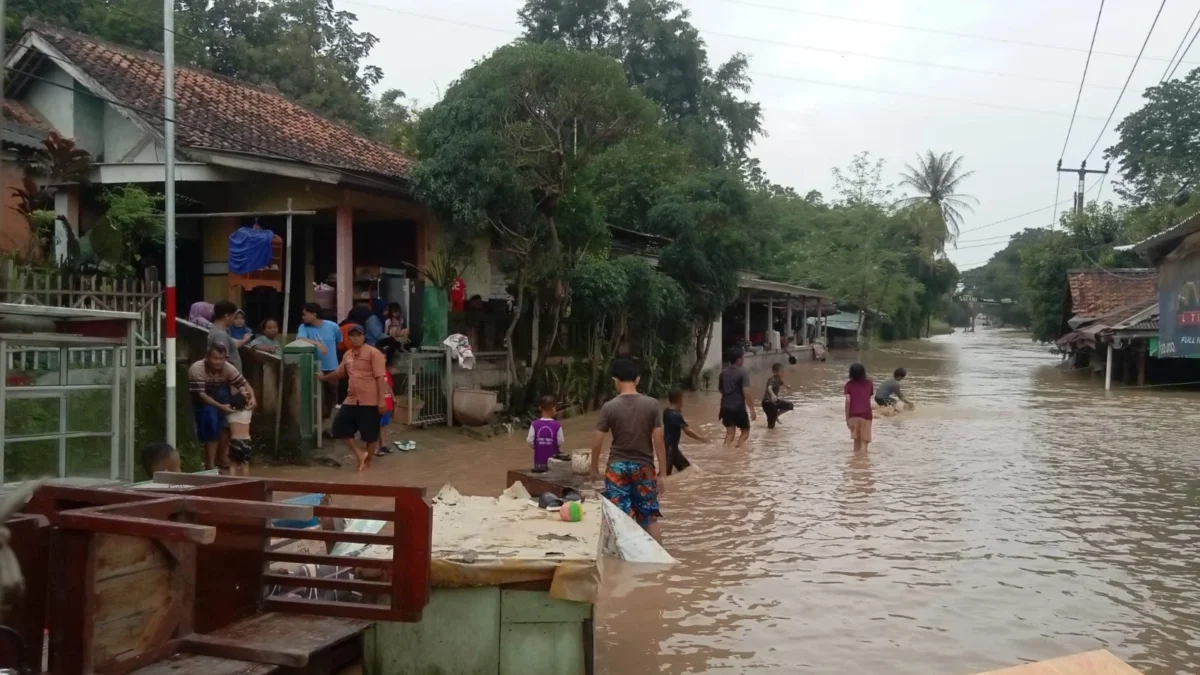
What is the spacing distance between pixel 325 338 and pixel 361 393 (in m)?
1.54

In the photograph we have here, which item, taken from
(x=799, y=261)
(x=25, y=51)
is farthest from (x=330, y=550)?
(x=799, y=261)

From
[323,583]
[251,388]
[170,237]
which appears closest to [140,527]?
[323,583]

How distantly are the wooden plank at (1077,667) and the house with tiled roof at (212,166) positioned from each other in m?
11.7

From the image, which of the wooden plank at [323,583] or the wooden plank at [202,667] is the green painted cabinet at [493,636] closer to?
the wooden plank at [323,583]

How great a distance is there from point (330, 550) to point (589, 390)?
46.1ft

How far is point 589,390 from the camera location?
19359 millimetres

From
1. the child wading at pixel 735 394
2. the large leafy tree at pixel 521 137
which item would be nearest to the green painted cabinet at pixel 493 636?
the child wading at pixel 735 394

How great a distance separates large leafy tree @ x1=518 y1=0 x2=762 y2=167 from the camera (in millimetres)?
36062

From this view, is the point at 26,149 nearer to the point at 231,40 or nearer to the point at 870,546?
the point at 870,546

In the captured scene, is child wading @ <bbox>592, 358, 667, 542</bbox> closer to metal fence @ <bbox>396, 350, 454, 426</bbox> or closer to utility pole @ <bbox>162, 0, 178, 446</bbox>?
utility pole @ <bbox>162, 0, 178, 446</bbox>

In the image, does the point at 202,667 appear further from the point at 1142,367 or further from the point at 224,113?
the point at 1142,367

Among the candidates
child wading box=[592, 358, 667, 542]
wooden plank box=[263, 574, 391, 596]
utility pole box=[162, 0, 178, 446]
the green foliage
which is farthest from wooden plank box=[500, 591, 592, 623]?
the green foliage

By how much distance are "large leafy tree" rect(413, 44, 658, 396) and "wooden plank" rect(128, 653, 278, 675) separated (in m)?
11.4

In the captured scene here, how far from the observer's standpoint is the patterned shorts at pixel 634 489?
7.51 metres
